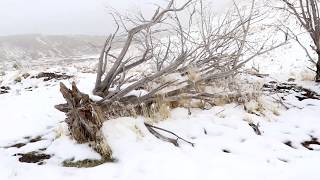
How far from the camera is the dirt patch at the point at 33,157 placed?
4.86 meters

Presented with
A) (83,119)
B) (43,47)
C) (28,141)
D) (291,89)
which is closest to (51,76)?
(28,141)

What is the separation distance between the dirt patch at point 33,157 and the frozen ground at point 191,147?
57mm

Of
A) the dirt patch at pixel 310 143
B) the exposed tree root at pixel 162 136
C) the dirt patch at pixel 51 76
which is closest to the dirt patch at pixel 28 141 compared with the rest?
the exposed tree root at pixel 162 136

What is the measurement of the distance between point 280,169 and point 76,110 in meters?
2.27

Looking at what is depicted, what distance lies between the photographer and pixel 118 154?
4848mm

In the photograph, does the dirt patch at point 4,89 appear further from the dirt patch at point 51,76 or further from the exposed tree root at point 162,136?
the exposed tree root at point 162,136

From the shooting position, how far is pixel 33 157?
4953 millimetres

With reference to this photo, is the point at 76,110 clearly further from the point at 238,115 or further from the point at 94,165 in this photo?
the point at 238,115

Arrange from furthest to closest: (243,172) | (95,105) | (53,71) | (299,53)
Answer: (299,53) → (53,71) → (95,105) → (243,172)

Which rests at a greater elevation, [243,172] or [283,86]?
[283,86]

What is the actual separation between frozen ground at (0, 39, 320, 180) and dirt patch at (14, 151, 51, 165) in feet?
0.19

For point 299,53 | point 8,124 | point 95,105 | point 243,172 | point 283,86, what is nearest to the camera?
point 243,172

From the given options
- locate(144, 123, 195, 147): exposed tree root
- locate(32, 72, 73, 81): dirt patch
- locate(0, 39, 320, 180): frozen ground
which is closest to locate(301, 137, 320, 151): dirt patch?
locate(0, 39, 320, 180): frozen ground

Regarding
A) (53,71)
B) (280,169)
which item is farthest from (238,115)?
(53,71)
